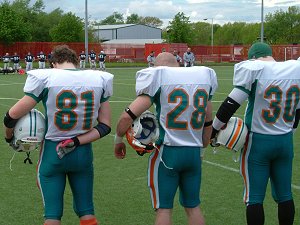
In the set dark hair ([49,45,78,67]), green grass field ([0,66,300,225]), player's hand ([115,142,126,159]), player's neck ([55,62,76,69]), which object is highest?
dark hair ([49,45,78,67])

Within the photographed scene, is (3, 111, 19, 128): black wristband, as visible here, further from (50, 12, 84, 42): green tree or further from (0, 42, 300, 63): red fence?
(50, 12, 84, 42): green tree

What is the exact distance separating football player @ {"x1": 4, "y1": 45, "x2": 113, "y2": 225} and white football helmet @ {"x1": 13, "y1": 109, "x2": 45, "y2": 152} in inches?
2.0

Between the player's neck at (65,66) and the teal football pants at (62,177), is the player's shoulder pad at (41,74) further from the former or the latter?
the teal football pants at (62,177)

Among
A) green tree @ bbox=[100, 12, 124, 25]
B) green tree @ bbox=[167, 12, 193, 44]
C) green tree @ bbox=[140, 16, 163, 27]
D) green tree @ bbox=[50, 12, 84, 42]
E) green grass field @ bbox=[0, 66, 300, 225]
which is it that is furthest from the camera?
green tree @ bbox=[100, 12, 124, 25]

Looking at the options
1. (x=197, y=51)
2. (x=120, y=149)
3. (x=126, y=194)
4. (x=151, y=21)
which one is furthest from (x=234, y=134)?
(x=151, y=21)

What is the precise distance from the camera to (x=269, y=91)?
438 centimetres

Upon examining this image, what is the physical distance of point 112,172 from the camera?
7.51 meters

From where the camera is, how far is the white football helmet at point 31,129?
160 inches

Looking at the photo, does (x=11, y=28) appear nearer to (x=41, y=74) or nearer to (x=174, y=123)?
(x=41, y=74)

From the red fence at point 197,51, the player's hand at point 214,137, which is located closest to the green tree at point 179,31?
the red fence at point 197,51

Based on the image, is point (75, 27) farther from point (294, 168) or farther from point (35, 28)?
point (294, 168)

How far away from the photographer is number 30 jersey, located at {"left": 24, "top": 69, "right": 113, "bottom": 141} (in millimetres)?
3975

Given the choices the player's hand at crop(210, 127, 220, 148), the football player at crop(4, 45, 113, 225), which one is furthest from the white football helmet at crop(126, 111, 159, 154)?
the player's hand at crop(210, 127, 220, 148)

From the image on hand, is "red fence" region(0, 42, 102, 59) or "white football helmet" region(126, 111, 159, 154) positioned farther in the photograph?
"red fence" region(0, 42, 102, 59)
